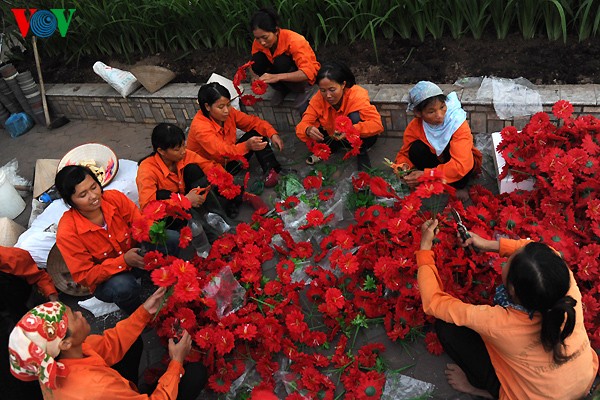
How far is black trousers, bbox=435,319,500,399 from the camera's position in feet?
6.94

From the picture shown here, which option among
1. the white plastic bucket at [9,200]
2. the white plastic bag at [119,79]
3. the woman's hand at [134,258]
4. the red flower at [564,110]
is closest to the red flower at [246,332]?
the woman's hand at [134,258]

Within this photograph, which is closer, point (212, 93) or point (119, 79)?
point (212, 93)

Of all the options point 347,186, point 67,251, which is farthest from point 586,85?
point 67,251

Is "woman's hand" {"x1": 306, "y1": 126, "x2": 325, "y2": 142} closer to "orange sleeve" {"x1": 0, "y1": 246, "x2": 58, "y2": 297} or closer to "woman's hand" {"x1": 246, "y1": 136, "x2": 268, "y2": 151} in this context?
"woman's hand" {"x1": 246, "y1": 136, "x2": 268, "y2": 151}

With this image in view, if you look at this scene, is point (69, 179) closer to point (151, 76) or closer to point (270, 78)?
point (270, 78)

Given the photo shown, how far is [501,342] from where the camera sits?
1.87m

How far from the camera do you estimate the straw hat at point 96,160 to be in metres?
3.81

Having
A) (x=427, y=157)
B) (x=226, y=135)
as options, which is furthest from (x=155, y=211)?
(x=427, y=157)

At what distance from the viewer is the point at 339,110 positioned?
3541mm

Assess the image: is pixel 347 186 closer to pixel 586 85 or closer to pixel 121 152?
pixel 586 85

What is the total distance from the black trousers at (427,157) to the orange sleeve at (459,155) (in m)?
0.12

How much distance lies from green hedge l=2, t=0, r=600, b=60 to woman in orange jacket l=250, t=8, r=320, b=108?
0.37 metres

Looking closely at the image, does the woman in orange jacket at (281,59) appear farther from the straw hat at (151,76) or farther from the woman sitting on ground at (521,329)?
the woman sitting on ground at (521,329)

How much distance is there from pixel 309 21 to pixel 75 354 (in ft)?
10.9
